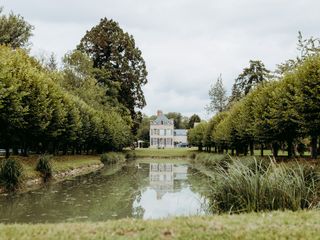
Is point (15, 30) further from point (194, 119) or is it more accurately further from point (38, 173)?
point (194, 119)

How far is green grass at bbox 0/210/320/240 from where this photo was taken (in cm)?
625

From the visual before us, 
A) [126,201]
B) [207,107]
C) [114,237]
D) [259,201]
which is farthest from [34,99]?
[207,107]

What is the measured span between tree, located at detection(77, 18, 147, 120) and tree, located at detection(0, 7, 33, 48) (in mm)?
9593

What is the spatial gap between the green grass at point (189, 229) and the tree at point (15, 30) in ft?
124

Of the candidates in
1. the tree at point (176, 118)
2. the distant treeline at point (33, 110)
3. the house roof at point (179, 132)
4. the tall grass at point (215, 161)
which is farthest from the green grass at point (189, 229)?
the tree at point (176, 118)

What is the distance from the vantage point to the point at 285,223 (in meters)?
6.84

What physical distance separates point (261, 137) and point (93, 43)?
3243cm

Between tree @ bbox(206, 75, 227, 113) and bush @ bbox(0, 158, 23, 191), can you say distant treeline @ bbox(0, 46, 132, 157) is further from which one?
tree @ bbox(206, 75, 227, 113)

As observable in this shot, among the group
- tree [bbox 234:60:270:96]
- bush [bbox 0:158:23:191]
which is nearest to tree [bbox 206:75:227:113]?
tree [bbox 234:60:270:96]

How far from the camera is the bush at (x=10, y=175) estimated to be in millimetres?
17078

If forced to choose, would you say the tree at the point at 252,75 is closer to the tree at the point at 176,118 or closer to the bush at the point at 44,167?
the bush at the point at 44,167

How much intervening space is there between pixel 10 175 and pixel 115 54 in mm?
37337

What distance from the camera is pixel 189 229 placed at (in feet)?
21.5

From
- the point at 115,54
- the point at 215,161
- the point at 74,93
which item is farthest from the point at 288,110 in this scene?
the point at 115,54
